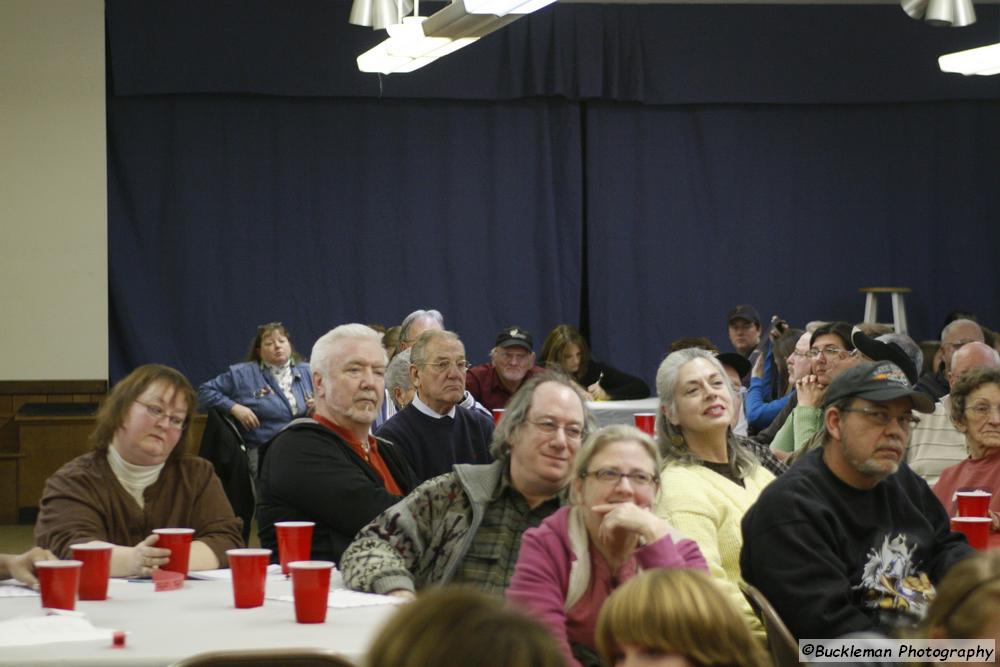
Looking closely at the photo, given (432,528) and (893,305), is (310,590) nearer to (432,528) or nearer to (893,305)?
(432,528)

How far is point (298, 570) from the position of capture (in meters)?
2.79

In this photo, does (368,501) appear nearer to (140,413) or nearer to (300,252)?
(140,413)

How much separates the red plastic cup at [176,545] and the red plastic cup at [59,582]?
36 cm

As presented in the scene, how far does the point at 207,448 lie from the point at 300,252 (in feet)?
10.9

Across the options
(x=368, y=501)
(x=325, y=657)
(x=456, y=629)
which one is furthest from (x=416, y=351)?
(x=456, y=629)

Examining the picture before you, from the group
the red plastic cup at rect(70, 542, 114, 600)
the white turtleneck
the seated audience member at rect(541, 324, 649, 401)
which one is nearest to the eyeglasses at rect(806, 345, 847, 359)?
the seated audience member at rect(541, 324, 649, 401)

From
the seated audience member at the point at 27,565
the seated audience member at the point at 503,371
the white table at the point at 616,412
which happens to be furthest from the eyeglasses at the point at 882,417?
the seated audience member at the point at 503,371

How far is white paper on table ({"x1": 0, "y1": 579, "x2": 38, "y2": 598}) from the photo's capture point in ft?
10.2

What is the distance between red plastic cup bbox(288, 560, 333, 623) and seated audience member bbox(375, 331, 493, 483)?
6.23 feet

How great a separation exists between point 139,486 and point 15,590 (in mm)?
496

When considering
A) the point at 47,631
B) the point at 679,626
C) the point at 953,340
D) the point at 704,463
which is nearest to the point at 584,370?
the point at 953,340

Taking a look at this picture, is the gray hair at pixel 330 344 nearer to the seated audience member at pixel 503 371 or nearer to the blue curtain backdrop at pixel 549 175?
the seated audience member at pixel 503 371

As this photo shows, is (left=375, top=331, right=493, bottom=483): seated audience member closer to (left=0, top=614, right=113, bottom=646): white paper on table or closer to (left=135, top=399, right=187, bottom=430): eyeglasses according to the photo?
(left=135, top=399, right=187, bottom=430): eyeglasses

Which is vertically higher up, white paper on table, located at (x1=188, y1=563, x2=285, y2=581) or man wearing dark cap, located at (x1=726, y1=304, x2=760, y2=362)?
man wearing dark cap, located at (x1=726, y1=304, x2=760, y2=362)
